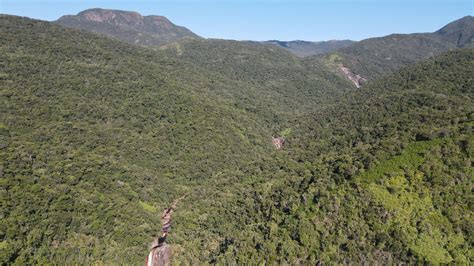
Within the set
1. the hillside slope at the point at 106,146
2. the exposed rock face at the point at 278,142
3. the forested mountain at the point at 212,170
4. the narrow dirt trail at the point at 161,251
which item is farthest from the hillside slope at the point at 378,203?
the exposed rock face at the point at 278,142

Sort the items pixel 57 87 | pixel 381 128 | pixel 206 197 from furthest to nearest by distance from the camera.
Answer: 1. pixel 57 87
2. pixel 381 128
3. pixel 206 197

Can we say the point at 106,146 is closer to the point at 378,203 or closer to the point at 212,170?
the point at 212,170

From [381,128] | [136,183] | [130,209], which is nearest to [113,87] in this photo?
[136,183]

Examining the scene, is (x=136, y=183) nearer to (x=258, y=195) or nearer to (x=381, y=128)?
(x=258, y=195)

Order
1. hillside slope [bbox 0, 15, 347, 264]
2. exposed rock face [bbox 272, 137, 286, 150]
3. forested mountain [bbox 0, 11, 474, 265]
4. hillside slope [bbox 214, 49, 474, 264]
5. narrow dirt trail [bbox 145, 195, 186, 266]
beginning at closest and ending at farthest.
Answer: hillside slope [bbox 214, 49, 474, 264] < forested mountain [bbox 0, 11, 474, 265] < hillside slope [bbox 0, 15, 347, 264] < narrow dirt trail [bbox 145, 195, 186, 266] < exposed rock face [bbox 272, 137, 286, 150]

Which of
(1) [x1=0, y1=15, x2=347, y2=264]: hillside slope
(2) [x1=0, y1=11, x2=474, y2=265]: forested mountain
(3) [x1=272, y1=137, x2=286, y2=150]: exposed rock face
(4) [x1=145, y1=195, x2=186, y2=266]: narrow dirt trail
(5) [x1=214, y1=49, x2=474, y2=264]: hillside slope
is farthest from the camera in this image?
(3) [x1=272, y1=137, x2=286, y2=150]: exposed rock face

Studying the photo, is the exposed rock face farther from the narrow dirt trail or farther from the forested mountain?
the narrow dirt trail

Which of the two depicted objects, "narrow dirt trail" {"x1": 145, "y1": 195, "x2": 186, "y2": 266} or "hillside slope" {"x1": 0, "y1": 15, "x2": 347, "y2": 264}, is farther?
"narrow dirt trail" {"x1": 145, "y1": 195, "x2": 186, "y2": 266}

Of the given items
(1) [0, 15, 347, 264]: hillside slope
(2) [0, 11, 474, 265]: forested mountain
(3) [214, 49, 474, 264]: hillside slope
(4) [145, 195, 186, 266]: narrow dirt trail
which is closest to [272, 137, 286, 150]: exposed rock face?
(2) [0, 11, 474, 265]: forested mountain
